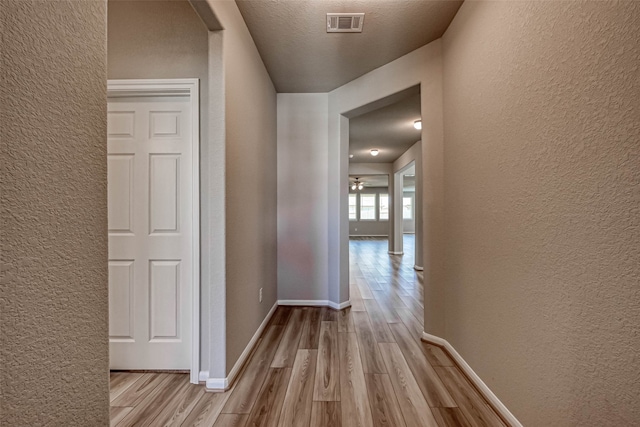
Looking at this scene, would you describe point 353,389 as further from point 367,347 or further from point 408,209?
point 408,209

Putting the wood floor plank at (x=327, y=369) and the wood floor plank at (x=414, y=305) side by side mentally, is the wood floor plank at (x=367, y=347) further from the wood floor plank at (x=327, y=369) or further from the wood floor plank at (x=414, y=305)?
the wood floor plank at (x=414, y=305)

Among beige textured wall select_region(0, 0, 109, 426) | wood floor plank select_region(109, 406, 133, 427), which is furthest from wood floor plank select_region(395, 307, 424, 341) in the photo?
beige textured wall select_region(0, 0, 109, 426)

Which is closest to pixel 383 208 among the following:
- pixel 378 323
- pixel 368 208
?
pixel 368 208

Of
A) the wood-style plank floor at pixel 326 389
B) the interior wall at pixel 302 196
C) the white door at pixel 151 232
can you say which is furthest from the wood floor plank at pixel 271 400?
the interior wall at pixel 302 196

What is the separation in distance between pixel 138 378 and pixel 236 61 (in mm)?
2308

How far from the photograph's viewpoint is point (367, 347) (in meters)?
2.30

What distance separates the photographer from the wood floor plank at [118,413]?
1.50 meters

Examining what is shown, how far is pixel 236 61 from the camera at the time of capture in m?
1.99

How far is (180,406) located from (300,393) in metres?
0.69

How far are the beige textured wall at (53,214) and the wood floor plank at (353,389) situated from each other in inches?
46.4

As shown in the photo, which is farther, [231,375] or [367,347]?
[367,347]

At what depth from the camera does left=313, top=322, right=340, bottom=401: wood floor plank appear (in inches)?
66.5

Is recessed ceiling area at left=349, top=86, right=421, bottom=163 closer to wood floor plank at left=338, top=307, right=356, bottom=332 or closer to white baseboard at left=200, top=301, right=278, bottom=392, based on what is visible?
wood floor plank at left=338, top=307, right=356, bottom=332

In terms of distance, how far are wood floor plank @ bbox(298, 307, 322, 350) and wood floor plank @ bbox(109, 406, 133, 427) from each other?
1184 millimetres
